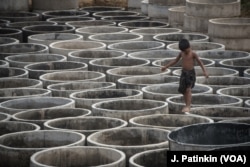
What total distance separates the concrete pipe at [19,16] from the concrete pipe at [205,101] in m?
13.2

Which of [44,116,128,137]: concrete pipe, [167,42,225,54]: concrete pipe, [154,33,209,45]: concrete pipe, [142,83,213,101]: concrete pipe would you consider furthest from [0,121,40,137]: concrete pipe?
[154,33,209,45]: concrete pipe

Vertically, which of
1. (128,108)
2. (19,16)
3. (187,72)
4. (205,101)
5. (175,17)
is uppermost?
(187,72)

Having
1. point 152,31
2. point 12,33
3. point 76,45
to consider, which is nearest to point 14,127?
point 76,45

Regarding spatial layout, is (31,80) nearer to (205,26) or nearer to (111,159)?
(111,159)

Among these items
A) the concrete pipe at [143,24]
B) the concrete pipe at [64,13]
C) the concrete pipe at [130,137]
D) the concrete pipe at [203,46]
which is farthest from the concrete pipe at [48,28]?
the concrete pipe at [130,137]

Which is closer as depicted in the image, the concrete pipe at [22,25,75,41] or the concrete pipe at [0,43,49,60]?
the concrete pipe at [0,43,49,60]

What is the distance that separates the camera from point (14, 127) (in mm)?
17453

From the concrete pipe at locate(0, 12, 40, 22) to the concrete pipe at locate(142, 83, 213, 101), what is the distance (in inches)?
473

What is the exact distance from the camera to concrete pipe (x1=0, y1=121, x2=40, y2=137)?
17328 mm

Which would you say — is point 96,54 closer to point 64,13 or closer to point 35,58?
point 35,58

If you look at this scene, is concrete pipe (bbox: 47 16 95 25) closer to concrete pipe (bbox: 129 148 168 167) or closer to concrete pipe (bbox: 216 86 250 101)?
concrete pipe (bbox: 216 86 250 101)

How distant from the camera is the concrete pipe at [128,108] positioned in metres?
18.0

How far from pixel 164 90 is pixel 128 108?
1.49 meters

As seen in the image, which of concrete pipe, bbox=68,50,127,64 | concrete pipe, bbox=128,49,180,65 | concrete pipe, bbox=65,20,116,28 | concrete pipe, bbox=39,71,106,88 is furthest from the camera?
concrete pipe, bbox=65,20,116,28
